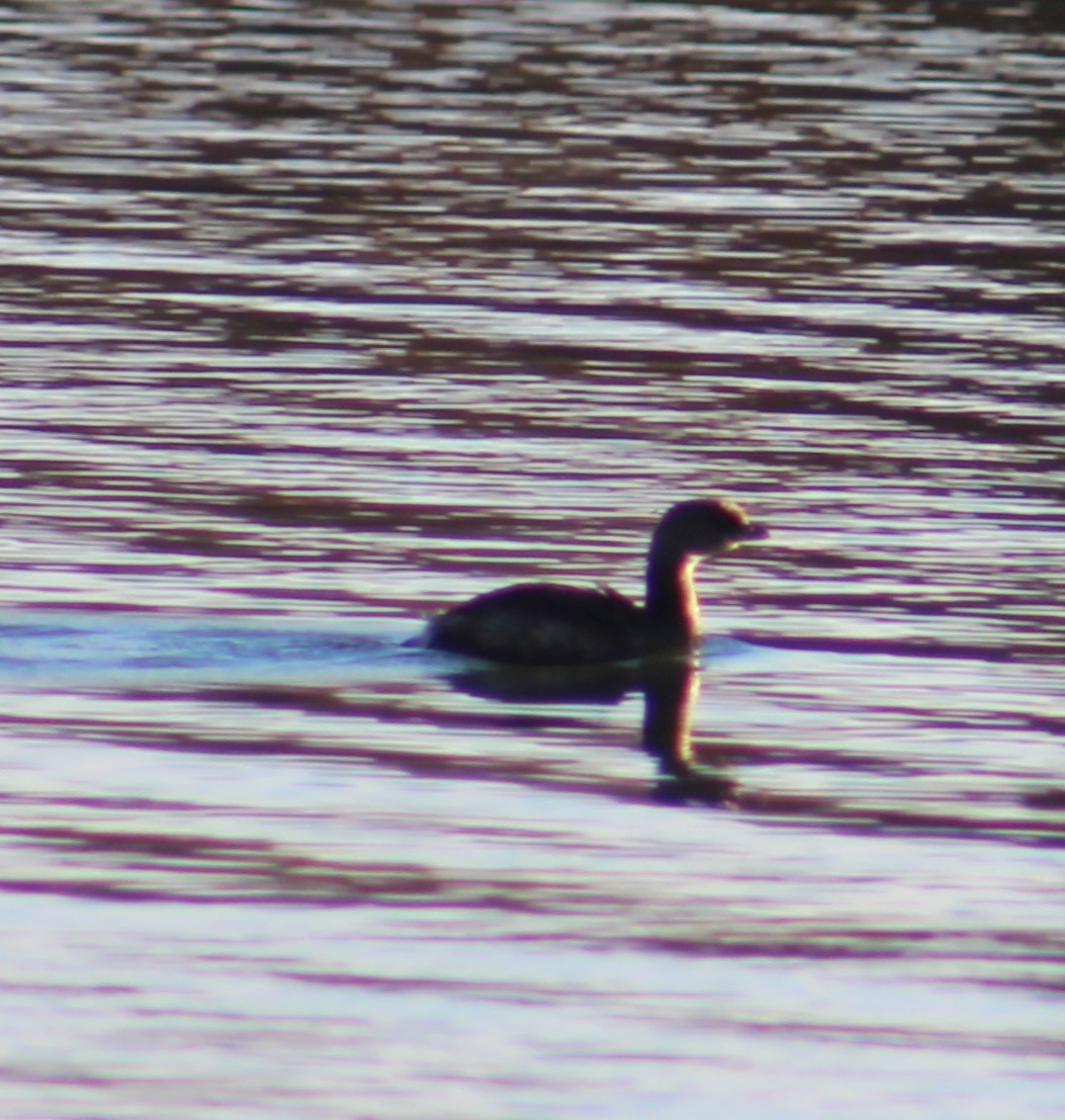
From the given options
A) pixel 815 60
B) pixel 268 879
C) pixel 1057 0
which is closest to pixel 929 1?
pixel 1057 0

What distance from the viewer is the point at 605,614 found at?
1503 centimetres

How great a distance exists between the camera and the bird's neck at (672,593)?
15.4 metres

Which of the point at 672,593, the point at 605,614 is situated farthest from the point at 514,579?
the point at 605,614

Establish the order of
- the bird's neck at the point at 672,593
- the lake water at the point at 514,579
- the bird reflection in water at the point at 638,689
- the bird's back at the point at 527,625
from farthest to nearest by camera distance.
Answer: the bird's neck at the point at 672,593
the bird's back at the point at 527,625
the bird reflection in water at the point at 638,689
the lake water at the point at 514,579

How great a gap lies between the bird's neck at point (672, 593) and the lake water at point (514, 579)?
0.19m

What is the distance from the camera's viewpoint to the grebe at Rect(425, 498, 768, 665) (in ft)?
47.3

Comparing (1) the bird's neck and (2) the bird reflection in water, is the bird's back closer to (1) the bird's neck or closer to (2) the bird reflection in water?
(2) the bird reflection in water

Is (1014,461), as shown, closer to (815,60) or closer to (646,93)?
(646,93)

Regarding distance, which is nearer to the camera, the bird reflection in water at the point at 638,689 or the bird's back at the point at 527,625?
the bird reflection in water at the point at 638,689

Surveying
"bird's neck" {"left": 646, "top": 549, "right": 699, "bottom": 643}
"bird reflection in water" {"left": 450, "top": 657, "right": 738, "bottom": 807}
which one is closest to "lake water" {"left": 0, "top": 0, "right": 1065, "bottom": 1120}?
"bird reflection in water" {"left": 450, "top": 657, "right": 738, "bottom": 807}

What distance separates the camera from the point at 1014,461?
64.3 ft

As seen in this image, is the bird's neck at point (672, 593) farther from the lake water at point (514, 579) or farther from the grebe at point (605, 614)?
the lake water at point (514, 579)

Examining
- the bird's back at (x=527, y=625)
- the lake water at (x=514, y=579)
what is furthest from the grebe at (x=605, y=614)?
the lake water at (x=514, y=579)

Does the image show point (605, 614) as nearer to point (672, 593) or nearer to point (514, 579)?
point (672, 593)
